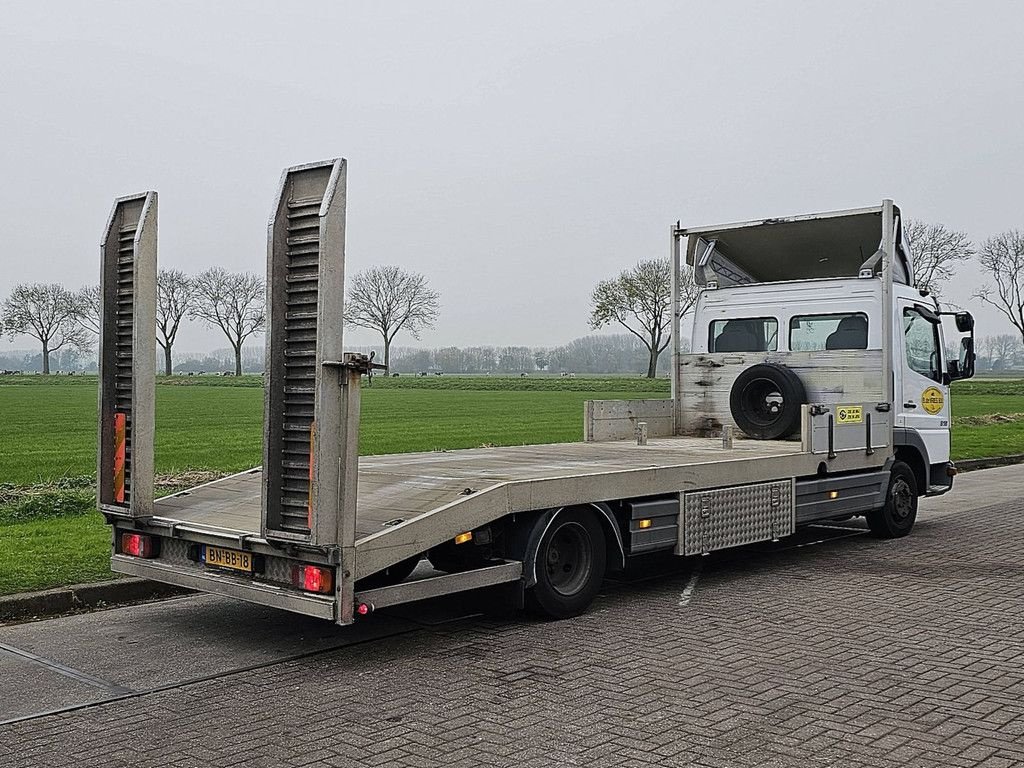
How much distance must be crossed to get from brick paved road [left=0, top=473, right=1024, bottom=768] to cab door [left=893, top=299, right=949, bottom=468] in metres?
3.61

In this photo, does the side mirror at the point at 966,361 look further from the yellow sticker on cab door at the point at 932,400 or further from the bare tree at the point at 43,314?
the bare tree at the point at 43,314

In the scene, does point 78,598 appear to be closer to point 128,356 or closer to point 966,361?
point 128,356

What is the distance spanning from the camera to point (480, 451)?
1088 cm

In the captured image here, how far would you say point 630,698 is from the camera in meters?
5.96

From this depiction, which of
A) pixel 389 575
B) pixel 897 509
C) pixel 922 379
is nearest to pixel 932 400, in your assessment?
pixel 922 379

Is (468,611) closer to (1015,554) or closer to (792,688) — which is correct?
(792,688)

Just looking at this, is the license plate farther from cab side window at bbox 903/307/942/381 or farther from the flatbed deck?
cab side window at bbox 903/307/942/381

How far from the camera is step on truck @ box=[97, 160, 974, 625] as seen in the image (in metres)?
6.43

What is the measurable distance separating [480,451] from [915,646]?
4.79m

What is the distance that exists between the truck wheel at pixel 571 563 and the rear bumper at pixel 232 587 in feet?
5.85

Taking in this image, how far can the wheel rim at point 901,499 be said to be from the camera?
39.9 feet

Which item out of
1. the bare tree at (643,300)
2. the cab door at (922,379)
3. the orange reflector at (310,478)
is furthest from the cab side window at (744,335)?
the bare tree at (643,300)

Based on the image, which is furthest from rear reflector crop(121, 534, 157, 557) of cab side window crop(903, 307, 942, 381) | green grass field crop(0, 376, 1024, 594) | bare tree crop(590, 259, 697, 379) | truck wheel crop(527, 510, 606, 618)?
bare tree crop(590, 259, 697, 379)

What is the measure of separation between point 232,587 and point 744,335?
7584mm
